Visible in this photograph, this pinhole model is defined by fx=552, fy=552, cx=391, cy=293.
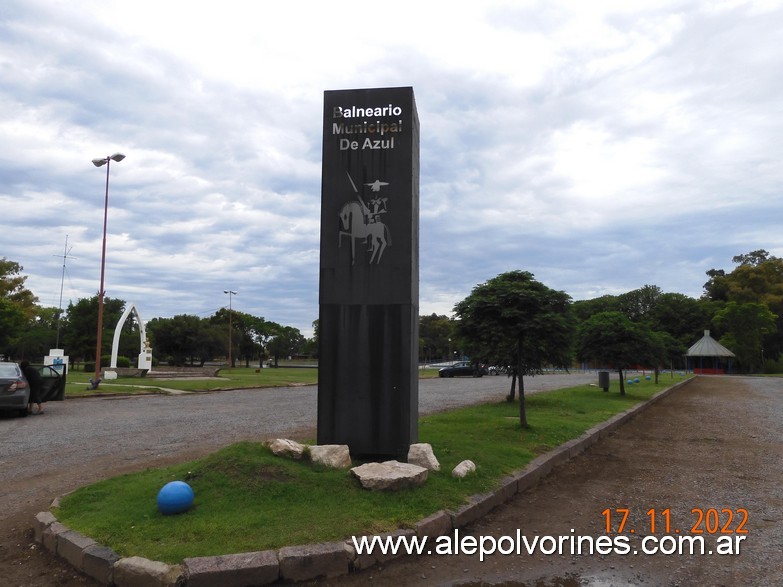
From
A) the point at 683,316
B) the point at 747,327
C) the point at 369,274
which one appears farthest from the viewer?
the point at 683,316

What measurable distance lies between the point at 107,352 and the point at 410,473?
69432 mm

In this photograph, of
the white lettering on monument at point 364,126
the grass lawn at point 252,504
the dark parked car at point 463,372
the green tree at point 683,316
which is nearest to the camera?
the grass lawn at point 252,504

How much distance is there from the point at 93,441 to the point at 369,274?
6654mm

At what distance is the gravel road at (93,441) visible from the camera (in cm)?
497

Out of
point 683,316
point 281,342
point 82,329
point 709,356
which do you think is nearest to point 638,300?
point 683,316

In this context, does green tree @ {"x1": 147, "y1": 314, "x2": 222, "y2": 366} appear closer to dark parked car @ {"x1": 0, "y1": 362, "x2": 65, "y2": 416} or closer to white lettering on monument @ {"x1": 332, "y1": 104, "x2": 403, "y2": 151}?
dark parked car @ {"x1": 0, "y1": 362, "x2": 65, "y2": 416}

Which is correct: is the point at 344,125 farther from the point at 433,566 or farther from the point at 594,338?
the point at 594,338

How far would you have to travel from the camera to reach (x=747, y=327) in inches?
2459

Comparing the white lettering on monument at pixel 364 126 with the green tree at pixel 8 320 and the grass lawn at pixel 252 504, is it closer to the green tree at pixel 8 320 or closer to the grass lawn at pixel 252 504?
the grass lawn at pixel 252 504

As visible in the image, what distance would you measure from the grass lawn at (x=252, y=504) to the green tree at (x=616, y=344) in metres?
15.2

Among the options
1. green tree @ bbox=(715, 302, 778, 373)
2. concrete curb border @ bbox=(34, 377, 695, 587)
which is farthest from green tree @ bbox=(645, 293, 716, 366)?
concrete curb border @ bbox=(34, 377, 695, 587)

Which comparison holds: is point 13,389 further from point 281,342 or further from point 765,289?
point 765,289

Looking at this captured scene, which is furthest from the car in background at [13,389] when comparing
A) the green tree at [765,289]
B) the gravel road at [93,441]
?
the green tree at [765,289]

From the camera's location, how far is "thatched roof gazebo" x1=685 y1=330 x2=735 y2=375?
2403 inches
